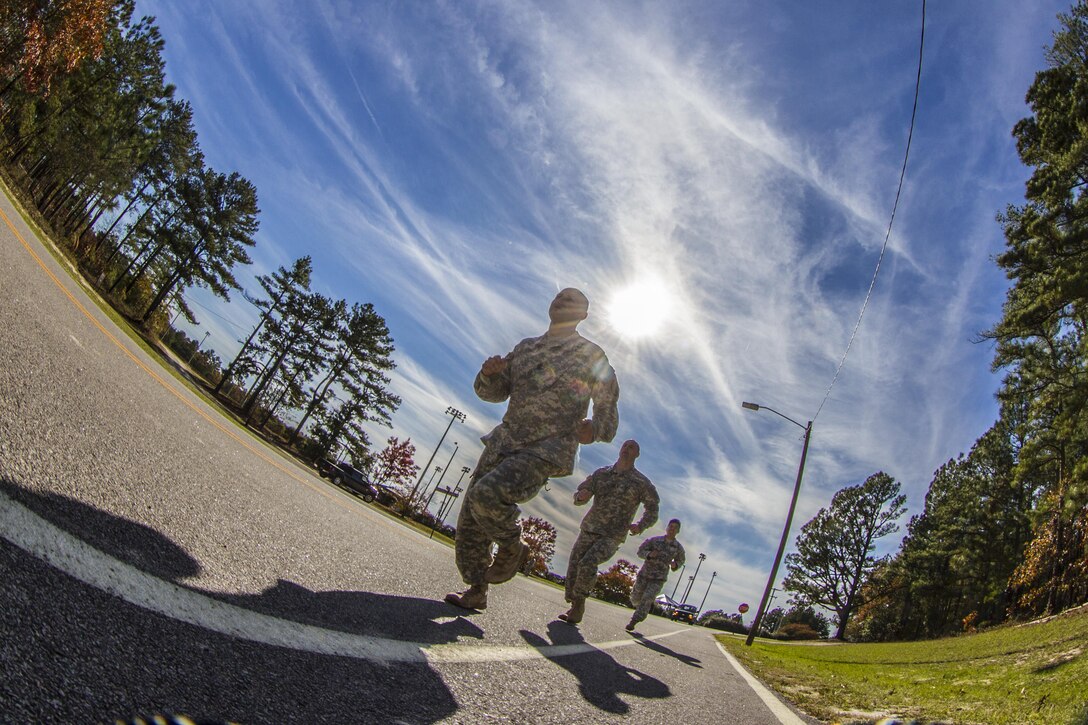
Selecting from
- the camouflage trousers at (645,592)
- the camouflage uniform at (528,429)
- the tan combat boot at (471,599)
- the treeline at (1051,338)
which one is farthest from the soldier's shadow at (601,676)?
the treeline at (1051,338)

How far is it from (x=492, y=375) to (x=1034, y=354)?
65.1 ft

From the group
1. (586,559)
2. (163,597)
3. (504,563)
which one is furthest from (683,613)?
(163,597)

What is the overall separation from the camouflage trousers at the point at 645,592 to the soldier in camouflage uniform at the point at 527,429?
4.83 metres

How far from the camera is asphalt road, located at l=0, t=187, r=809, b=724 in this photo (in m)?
1.07

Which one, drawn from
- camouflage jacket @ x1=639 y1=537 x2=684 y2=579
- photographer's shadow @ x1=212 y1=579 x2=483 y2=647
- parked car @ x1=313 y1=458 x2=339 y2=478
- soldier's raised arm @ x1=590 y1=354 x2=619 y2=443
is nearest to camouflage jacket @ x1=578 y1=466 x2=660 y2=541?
camouflage jacket @ x1=639 y1=537 x2=684 y2=579

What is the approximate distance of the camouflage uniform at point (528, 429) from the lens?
11.4ft

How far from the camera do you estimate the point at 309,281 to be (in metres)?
51.7

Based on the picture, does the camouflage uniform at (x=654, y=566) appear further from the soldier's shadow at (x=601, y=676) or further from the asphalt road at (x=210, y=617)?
the soldier's shadow at (x=601, y=676)

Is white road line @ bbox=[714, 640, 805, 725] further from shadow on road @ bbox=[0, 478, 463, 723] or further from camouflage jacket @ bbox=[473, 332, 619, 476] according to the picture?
shadow on road @ bbox=[0, 478, 463, 723]

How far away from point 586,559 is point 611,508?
2.25 ft

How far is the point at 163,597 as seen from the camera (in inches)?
Result: 57.3

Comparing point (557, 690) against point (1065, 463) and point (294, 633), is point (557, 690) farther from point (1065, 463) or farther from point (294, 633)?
point (1065, 463)

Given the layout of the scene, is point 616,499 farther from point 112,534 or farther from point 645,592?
point 112,534

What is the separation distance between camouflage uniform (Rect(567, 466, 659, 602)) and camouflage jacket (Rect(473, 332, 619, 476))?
274 cm
